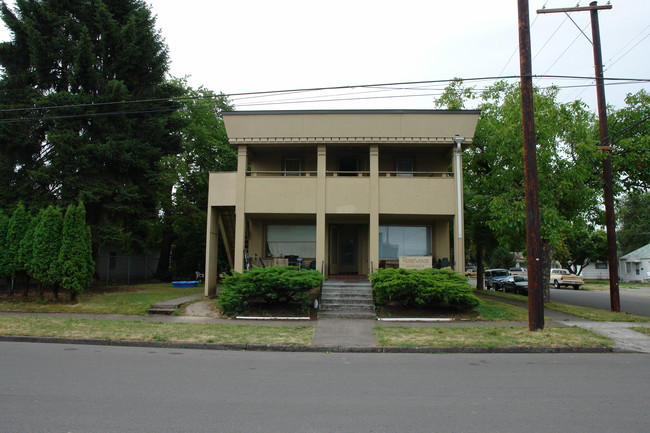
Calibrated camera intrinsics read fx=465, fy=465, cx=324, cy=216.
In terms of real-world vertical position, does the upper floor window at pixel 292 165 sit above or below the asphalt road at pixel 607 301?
above

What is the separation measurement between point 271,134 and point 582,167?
11251 mm

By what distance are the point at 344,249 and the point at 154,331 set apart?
389 inches

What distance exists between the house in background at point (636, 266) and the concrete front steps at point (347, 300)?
4661 centimetres

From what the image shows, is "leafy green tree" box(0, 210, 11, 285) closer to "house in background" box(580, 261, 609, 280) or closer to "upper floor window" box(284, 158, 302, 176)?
"upper floor window" box(284, 158, 302, 176)

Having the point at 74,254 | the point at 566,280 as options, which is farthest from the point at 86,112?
the point at 566,280

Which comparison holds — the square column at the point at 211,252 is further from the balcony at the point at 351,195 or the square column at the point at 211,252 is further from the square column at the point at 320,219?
the square column at the point at 320,219

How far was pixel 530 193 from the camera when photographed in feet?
37.6

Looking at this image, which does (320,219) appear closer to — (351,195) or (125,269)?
(351,195)

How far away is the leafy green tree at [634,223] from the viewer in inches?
2368

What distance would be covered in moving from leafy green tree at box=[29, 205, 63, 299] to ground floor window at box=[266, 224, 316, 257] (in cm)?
Result: 786

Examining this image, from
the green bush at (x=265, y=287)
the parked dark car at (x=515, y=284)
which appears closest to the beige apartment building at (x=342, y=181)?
the green bush at (x=265, y=287)

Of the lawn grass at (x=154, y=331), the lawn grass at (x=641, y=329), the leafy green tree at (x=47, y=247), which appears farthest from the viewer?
the leafy green tree at (x=47, y=247)

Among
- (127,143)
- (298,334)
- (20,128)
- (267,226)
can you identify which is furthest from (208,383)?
(20,128)

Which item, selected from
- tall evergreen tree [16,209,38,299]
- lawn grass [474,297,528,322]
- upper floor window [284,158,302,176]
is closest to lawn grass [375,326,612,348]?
lawn grass [474,297,528,322]
